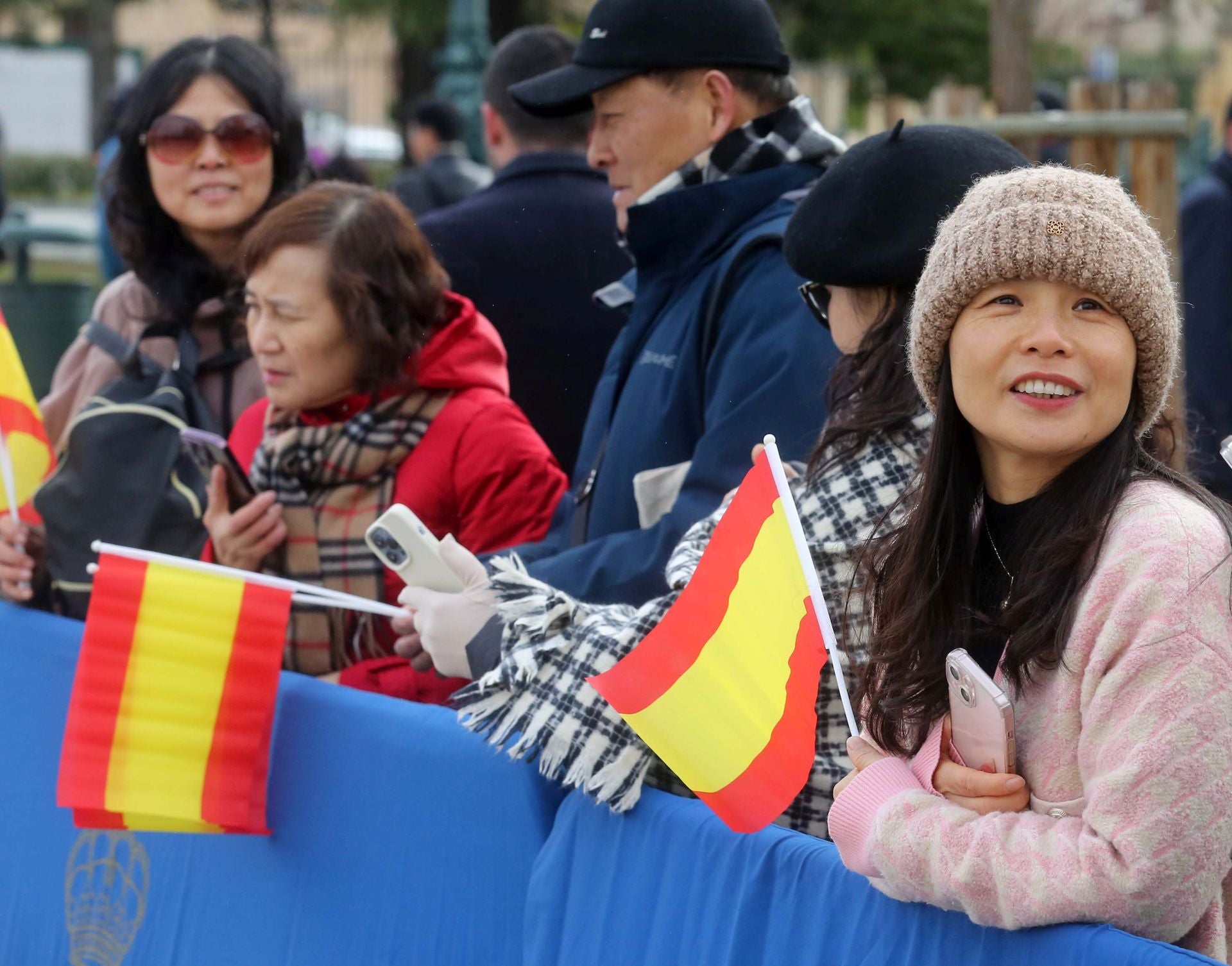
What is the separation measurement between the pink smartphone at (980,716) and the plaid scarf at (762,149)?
1.72 m

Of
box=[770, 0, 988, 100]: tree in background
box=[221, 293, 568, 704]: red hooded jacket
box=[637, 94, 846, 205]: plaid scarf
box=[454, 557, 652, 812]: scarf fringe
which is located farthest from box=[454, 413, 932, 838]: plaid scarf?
box=[770, 0, 988, 100]: tree in background

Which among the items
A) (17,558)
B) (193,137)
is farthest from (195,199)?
(17,558)

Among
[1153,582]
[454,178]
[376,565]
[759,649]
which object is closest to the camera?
[1153,582]

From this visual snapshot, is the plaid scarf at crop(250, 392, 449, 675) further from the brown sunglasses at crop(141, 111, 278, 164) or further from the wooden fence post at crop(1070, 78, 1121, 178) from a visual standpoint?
the wooden fence post at crop(1070, 78, 1121, 178)

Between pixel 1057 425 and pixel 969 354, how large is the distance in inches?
6.1

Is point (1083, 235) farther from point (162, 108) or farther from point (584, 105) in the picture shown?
point (162, 108)

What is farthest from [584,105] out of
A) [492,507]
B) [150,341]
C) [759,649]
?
[759,649]

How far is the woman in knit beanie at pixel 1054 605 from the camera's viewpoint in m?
2.12

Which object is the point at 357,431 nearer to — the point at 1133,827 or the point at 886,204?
the point at 886,204

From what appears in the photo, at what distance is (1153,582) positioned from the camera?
2.17m

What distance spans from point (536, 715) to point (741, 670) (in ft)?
1.66

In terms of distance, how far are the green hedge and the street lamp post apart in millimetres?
20625

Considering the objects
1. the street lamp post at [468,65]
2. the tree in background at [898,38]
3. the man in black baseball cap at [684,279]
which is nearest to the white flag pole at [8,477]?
the man in black baseball cap at [684,279]

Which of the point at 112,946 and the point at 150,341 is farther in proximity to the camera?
the point at 150,341
